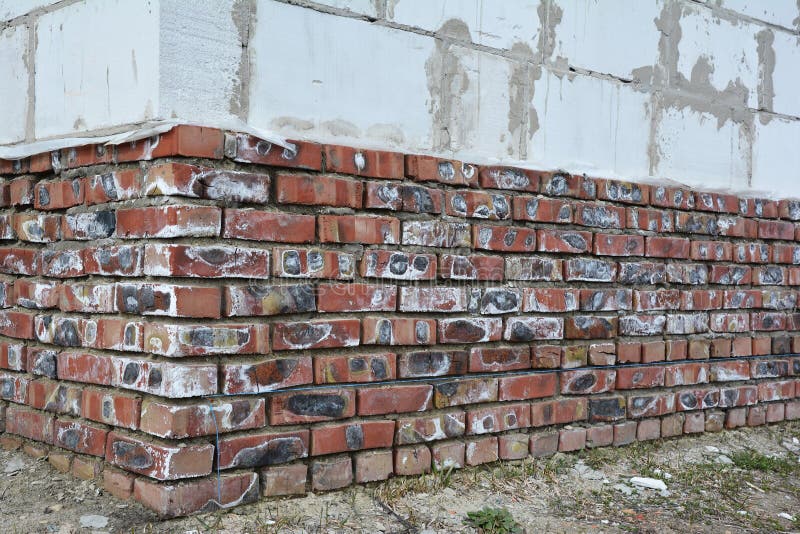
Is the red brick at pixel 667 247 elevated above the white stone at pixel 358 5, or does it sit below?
below

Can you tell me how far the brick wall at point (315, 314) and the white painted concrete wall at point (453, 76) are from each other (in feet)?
0.40

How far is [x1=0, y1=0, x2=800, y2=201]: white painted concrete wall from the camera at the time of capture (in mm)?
2281

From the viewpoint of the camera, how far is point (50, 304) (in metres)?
2.56

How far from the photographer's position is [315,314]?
7.86 feet

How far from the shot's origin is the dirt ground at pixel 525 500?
223 centimetres

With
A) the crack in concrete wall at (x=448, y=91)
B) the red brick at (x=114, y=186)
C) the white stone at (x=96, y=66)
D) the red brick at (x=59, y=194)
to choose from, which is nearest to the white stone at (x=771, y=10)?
the crack in concrete wall at (x=448, y=91)

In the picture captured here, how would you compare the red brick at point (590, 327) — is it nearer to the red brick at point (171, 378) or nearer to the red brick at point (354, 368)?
the red brick at point (354, 368)

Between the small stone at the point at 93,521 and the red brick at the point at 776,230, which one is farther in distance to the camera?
the red brick at the point at 776,230

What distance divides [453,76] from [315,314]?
0.98m

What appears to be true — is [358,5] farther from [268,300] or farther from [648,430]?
[648,430]

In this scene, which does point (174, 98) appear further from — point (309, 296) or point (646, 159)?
point (646, 159)

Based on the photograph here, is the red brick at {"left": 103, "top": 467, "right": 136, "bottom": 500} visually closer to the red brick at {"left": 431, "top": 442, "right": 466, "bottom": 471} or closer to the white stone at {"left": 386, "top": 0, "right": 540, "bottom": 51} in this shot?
the red brick at {"left": 431, "top": 442, "right": 466, "bottom": 471}

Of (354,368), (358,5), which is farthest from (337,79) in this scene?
(354,368)

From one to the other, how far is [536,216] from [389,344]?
0.78m
